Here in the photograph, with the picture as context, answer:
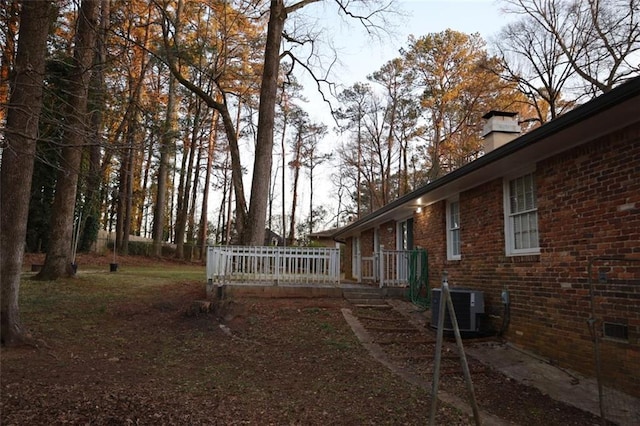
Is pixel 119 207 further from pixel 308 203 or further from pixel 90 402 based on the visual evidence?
pixel 90 402

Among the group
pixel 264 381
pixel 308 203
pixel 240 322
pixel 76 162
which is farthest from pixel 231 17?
pixel 308 203

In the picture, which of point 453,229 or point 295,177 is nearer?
point 453,229

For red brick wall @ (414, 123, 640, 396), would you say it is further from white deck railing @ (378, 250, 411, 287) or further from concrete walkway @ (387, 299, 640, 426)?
white deck railing @ (378, 250, 411, 287)

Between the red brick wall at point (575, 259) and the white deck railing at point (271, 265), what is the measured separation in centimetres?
420

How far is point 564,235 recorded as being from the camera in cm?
576

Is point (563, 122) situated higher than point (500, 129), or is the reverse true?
point (500, 129)

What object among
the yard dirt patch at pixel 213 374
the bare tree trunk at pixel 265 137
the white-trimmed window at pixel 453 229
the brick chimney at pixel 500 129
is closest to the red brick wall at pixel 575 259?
the yard dirt patch at pixel 213 374

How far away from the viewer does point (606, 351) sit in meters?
4.91

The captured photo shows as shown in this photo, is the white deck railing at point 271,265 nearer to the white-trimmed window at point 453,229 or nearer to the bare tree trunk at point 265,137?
the bare tree trunk at point 265,137

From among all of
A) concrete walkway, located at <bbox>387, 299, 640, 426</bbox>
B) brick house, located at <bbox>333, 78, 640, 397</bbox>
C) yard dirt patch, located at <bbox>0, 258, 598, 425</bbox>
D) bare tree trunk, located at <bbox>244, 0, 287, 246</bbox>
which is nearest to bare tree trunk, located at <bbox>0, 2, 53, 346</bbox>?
yard dirt patch, located at <bbox>0, 258, 598, 425</bbox>

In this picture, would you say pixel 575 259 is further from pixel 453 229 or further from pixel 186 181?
pixel 186 181

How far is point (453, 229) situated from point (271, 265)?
4.46 m

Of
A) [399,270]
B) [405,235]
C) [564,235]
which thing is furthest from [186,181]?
[564,235]

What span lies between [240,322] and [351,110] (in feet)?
84.3
